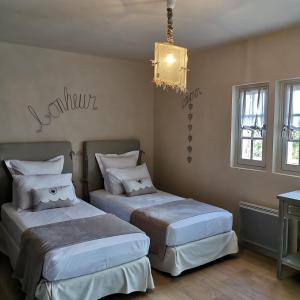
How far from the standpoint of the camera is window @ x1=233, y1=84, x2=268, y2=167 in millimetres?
3342

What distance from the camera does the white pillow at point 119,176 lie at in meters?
3.76

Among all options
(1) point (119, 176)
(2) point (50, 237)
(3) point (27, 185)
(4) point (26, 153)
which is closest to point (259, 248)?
(1) point (119, 176)

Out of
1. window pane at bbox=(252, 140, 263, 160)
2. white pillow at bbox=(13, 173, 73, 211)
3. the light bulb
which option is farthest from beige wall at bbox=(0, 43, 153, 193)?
the light bulb

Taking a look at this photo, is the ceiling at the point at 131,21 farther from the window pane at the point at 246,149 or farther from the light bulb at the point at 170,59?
the window pane at the point at 246,149

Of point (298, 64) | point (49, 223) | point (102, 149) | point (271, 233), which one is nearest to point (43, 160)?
point (102, 149)

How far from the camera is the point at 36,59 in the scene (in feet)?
12.0

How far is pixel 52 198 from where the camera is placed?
3.13 m

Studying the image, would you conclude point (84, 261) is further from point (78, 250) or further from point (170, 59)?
point (170, 59)

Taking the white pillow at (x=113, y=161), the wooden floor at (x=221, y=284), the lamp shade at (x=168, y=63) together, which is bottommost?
the wooden floor at (x=221, y=284)

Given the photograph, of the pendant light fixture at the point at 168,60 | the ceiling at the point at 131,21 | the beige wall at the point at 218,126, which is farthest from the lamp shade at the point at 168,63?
the beige wall at the point at 218,126

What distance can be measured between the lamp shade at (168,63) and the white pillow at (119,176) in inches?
73.5

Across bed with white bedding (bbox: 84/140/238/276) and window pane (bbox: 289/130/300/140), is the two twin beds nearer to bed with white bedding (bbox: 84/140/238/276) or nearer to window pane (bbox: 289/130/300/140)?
bed with white bedding (bbox: 84/140/238/276)

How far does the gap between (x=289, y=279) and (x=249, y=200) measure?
89 cm

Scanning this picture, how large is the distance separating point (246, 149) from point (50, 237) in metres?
2.33
